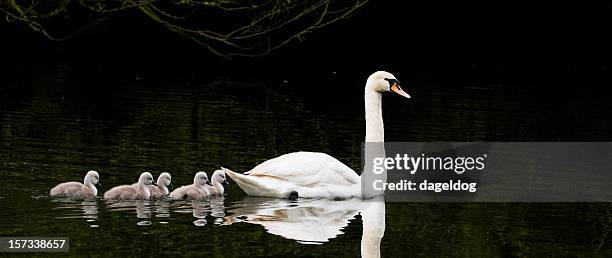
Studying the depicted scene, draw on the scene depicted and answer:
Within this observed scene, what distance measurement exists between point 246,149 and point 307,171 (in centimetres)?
368

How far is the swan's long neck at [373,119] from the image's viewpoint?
1645 cm

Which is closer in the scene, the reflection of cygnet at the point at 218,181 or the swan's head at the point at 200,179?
the swan's head at the point at 200,179

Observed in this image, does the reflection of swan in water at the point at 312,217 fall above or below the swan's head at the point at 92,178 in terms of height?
below

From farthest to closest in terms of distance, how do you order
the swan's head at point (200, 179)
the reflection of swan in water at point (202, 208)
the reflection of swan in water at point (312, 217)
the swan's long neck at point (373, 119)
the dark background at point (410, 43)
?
1. the dark background at point (410, 43)
2. the swan's long neck at point (373, 119)
3. the swan's head at point (200, 179)
4. the reflection of swan in water at point (202, 208)
5. the reflection of swan in water at point (312, 217)

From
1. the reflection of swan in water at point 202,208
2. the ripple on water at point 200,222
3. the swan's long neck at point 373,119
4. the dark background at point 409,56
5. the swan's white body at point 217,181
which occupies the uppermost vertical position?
the dark background at point 409,56

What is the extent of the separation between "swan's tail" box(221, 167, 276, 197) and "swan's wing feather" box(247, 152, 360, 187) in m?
0.20

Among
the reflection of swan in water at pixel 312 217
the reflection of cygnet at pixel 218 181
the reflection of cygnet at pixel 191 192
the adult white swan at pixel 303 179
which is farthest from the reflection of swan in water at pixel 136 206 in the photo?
the adult white swan at pixel 303 179

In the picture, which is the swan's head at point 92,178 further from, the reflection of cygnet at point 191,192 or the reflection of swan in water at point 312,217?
the reflection of swan in water at point 312,217

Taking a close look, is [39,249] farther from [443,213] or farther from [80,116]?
[80,116]

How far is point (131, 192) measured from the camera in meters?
14.6

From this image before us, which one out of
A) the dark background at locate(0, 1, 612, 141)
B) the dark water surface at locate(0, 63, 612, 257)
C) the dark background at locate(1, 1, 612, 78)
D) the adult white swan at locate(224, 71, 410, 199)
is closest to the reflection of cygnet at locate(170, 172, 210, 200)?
the dark water surface at locate(0, 63, 612, 257)

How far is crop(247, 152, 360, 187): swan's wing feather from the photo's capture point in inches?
613

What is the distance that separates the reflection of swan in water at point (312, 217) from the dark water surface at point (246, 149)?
0.10 ft

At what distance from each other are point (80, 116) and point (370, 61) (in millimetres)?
20545
